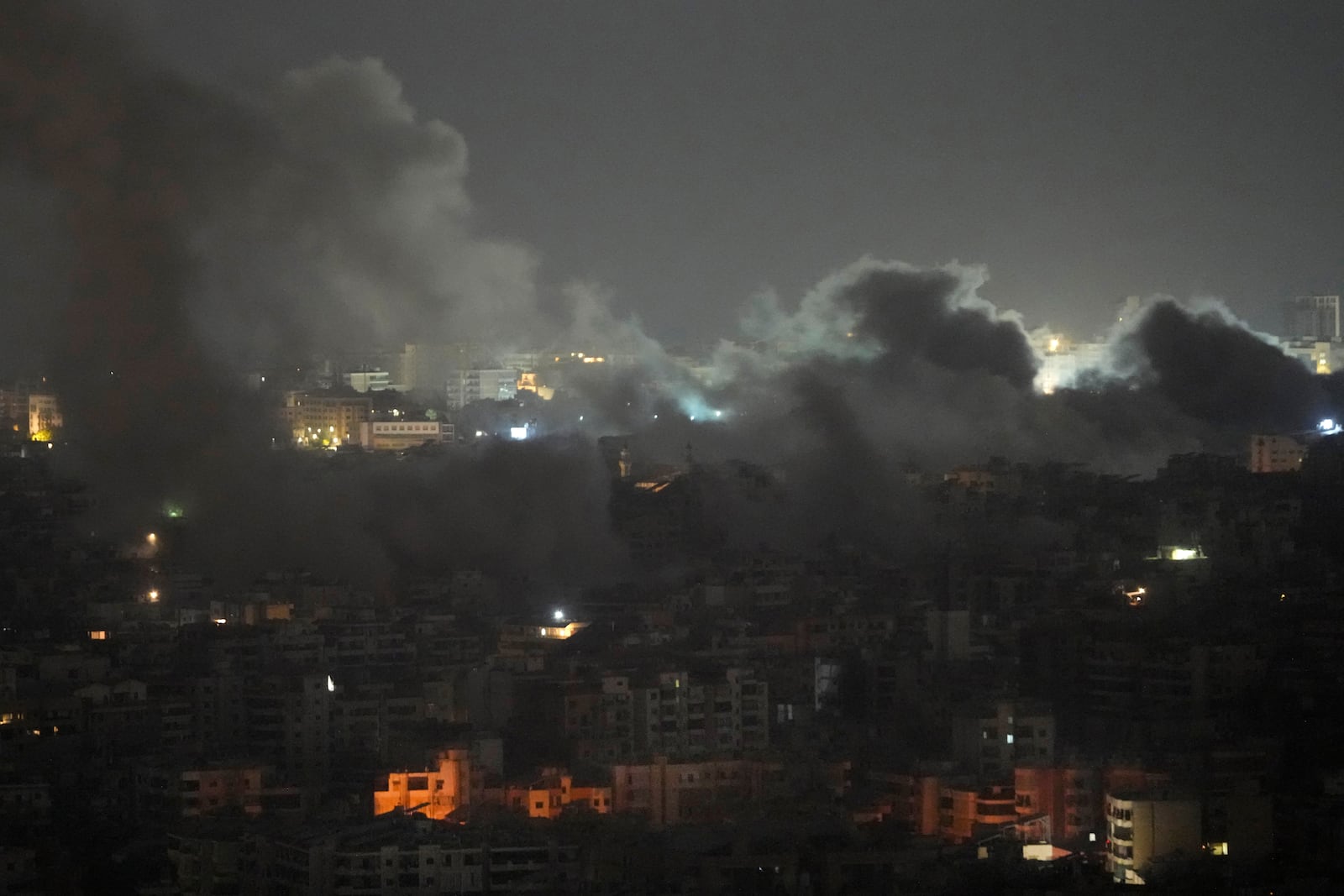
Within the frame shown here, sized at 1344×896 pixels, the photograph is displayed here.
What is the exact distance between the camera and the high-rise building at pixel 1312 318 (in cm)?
3897

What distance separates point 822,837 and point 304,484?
11741 mm

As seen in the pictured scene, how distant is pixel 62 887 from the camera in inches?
518

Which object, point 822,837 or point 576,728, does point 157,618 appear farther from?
point 822,837

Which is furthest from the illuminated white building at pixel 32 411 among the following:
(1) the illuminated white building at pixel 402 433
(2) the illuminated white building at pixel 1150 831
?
(2) the illuminated white building at pixel 1150 831

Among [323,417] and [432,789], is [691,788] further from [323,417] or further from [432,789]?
[323,417]

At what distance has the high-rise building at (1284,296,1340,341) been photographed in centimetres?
3897

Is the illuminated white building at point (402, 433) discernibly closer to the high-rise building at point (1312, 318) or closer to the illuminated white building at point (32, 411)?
the illuminated white building at point (32, 411)

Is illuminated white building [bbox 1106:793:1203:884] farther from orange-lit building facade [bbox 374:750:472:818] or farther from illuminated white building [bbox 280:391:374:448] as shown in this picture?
illuminated white building [bbox 280:391:374:448]

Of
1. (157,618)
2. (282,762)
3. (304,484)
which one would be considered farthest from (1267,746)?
(304,484)

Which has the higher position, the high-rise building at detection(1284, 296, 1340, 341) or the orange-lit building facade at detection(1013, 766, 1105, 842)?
the high-rise building at detection(1284, 296, 1340, 341)

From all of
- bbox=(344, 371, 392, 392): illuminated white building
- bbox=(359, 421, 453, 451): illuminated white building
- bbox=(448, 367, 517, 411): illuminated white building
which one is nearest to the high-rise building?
bbox=(448, 367, 517, 411): illuminated white building

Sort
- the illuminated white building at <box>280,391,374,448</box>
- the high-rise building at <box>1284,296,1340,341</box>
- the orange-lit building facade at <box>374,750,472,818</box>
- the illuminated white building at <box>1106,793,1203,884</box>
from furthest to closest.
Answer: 1. the high-rise building at <box>1284,296,1340,341</box>
2. the illuminated white building at <box>280,391,374,448</box>
3. the orange-lit building facade at <box>374,750,472,818</box>
4. the illuminated white building at <box>1106,793,1203,884</box>

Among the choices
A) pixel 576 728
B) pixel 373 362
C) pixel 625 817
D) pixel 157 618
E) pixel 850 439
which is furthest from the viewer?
pixel 373 362

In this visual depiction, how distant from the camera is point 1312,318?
3966 cm
